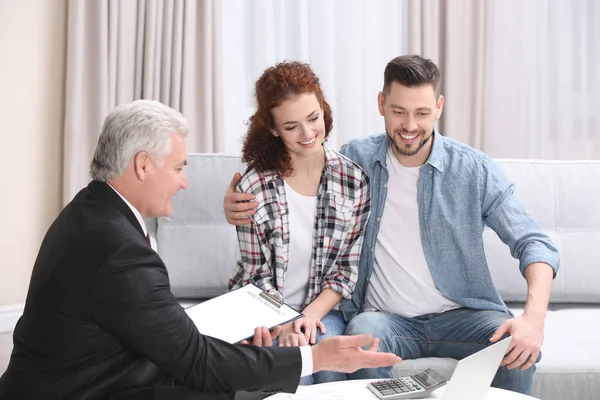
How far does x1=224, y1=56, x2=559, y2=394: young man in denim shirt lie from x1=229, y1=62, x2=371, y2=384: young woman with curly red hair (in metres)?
0.07

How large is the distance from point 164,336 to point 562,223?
1792mm

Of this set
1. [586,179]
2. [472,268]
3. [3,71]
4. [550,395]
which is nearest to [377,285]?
[472,268]

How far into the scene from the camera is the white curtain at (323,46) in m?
3.82

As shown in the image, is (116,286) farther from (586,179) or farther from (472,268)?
(586,179)

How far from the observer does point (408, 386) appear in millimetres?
1762

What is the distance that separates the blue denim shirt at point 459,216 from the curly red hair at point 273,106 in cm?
33

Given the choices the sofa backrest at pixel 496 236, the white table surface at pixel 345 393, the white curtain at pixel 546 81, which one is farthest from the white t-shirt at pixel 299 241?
the white curtain at pixel 546 81

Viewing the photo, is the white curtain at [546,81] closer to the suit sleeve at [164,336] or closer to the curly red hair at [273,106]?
the curly red hair at [273,106]

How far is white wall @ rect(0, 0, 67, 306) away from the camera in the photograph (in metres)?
3.50

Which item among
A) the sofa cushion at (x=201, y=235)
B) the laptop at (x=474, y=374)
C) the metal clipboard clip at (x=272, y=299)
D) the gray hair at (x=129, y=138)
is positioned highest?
the gray hair at (x=129, y=138)

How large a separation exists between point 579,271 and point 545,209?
26cm

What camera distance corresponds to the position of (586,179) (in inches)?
111

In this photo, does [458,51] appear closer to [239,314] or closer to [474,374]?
[239,314]

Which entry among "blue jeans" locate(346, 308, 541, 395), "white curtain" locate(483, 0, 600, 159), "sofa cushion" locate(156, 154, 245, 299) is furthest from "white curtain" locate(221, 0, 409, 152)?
"blue jeans" locate(346, 308, 541, 395)
